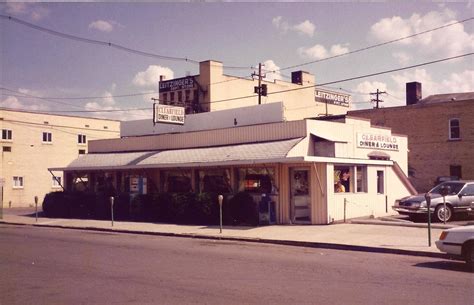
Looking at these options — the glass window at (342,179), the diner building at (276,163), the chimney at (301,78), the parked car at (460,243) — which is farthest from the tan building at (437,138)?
the parked car at (460,243)

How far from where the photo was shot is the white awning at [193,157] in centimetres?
2100

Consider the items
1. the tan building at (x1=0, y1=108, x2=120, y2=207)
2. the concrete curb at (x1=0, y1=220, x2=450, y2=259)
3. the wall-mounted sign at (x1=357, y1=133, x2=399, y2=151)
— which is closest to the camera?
the concrete curb at (x1=0, y1=220, x2=450, y2=259)

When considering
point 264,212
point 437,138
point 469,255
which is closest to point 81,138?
point 437,138

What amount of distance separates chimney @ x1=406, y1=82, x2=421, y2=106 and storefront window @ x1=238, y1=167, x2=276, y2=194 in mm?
32916

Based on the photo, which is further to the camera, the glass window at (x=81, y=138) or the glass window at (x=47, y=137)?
the glass window at (x=81, y=138)

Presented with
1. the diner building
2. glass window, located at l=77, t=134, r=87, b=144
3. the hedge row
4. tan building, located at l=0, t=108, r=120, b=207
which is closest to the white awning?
the diner building

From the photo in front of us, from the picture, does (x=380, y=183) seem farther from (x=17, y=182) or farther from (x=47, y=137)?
(x=47, y=137)

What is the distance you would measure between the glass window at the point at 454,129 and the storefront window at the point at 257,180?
23470 millimetres

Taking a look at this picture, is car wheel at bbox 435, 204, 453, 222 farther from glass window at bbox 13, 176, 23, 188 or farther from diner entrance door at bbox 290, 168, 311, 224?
glass window at bbox 13, 176, 23, 188

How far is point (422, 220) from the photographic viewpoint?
21234 mm

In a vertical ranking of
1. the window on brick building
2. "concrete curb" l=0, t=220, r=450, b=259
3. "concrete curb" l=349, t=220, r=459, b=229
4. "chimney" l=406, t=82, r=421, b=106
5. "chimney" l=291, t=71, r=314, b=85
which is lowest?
"concrete curb" l=0, t=220, r=450, b=259

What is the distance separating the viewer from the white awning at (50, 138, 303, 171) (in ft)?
68.9

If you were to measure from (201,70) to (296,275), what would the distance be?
48370mm

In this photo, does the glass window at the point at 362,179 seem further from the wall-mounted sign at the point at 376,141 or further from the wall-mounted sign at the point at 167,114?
the wall-mounted sign at the point at 167,114
